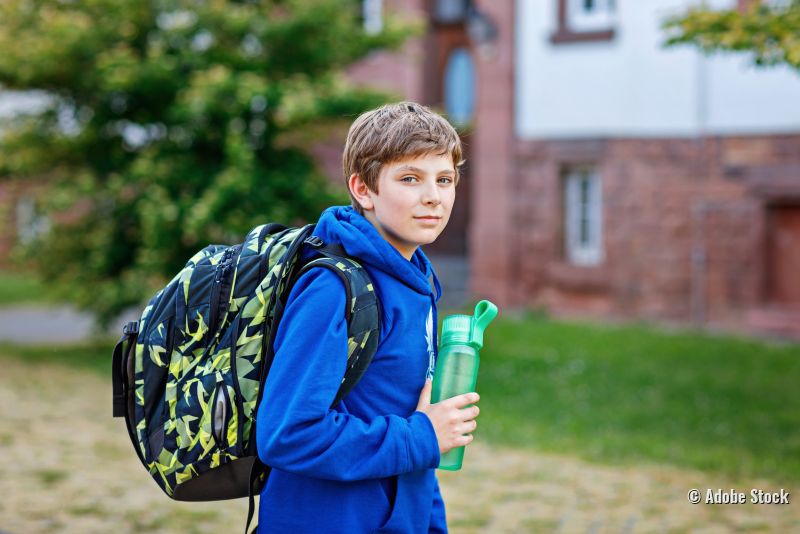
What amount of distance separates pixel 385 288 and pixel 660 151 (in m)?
13.3

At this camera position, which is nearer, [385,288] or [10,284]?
[385,288]

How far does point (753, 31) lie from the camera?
6.59 metres

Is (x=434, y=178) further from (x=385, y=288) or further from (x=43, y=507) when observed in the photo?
(x=43, y=507)

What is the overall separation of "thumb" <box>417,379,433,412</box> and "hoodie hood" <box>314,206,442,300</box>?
0.21 meters

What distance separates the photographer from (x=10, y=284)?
69.9ft

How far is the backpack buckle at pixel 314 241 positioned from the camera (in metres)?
2.32

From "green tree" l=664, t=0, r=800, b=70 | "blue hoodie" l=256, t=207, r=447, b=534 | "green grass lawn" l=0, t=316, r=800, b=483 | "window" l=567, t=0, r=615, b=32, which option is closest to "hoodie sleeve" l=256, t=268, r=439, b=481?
"blue hoodie" l=256, t=207, r=447, b=534

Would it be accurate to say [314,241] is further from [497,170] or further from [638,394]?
[497,170]

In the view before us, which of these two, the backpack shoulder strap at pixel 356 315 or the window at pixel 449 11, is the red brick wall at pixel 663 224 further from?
the backpack shoulder strap at pixel 356 315

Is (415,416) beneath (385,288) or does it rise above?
beneath

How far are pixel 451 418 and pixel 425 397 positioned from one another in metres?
0.09

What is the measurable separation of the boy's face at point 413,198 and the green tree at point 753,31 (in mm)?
4158

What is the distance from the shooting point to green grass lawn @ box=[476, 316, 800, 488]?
7.96 m

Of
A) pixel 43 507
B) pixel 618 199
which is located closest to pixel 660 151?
pixel 618 199
